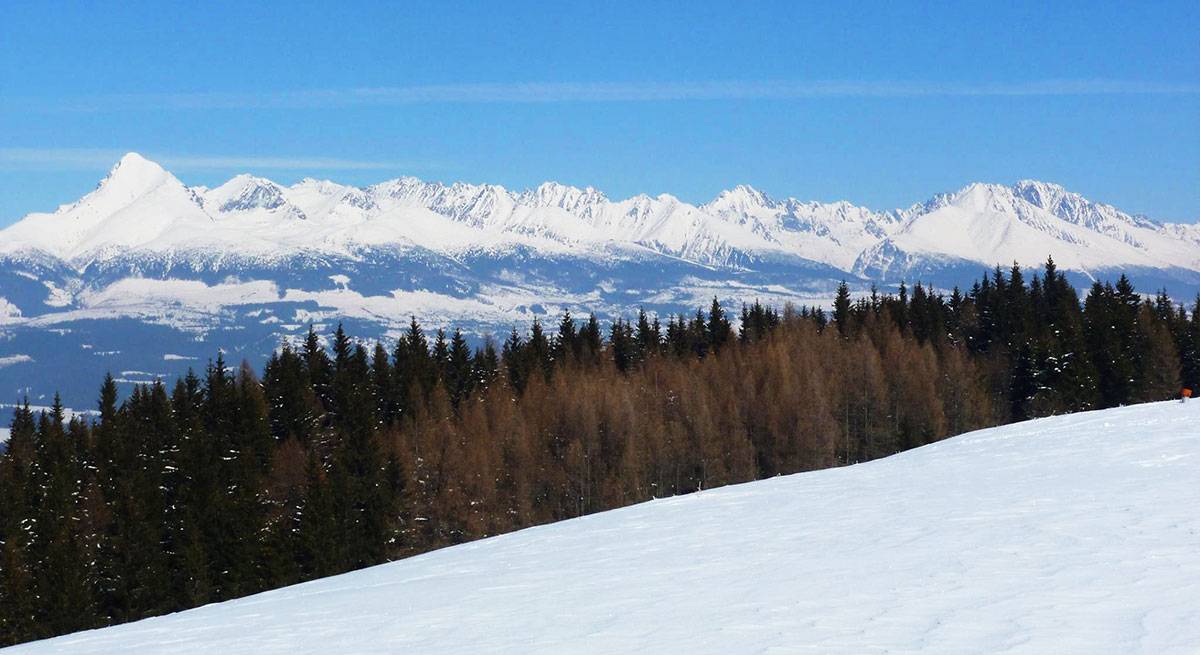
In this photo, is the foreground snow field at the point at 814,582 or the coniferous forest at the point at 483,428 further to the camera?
the coniferous forest at the point at 483,428

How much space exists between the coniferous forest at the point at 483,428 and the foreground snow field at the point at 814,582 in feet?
112

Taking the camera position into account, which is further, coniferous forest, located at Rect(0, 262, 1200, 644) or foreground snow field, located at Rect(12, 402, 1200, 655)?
coniferous forest, located at Rect(0, 262, 1200, 644)

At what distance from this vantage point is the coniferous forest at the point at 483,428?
204 feet

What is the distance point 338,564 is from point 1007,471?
42.5m

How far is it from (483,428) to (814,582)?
71.3 m

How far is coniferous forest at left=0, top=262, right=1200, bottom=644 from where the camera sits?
62281mm

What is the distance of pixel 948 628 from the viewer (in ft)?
52.2

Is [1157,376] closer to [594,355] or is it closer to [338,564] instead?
[594,355]

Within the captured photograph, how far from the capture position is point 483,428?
3561 inches

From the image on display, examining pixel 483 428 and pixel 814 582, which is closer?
pixel 814 582

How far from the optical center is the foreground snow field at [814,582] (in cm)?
1631

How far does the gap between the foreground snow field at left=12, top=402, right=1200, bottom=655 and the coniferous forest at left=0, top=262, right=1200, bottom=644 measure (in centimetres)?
3426

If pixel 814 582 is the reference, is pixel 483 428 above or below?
below

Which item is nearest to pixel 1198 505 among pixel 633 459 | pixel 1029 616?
pixel 1029 616
